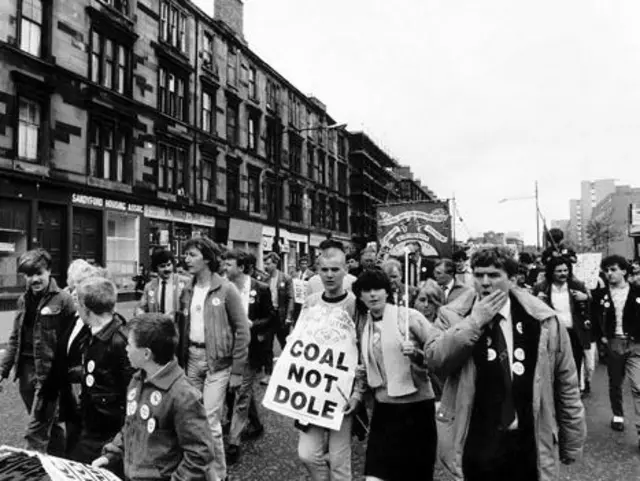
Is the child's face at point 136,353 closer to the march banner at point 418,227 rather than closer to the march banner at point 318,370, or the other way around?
the march banner at point 318,370

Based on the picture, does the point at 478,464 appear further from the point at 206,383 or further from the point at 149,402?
the point at 206,383

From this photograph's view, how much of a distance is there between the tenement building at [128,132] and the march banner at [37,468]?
17356 millimetres

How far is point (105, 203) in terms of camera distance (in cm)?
2141

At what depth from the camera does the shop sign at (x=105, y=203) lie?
20.1 meters

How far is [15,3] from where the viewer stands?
57.9 ft

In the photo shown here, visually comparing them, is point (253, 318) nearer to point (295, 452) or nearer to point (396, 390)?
point (295, 452)

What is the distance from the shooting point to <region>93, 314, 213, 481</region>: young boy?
8.73ft

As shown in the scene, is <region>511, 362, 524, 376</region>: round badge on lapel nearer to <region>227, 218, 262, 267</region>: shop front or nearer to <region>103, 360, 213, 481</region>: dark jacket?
<region>103, 360, 213, 481</region>: dark jacket

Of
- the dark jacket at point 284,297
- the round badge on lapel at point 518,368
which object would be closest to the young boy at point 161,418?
the round badge on lapel at point 518,368

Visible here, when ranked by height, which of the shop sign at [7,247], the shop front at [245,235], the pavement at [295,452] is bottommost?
the pavement at [295,452]

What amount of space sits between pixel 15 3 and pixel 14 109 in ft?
11.1

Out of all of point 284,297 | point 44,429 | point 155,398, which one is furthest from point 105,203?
point 155,398

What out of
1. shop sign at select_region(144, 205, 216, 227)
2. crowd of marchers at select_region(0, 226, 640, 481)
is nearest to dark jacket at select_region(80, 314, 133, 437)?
crowd of marchers at select_region(0, 226, 640, 481)

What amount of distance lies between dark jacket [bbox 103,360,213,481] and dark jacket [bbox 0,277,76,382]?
1.86 meters
